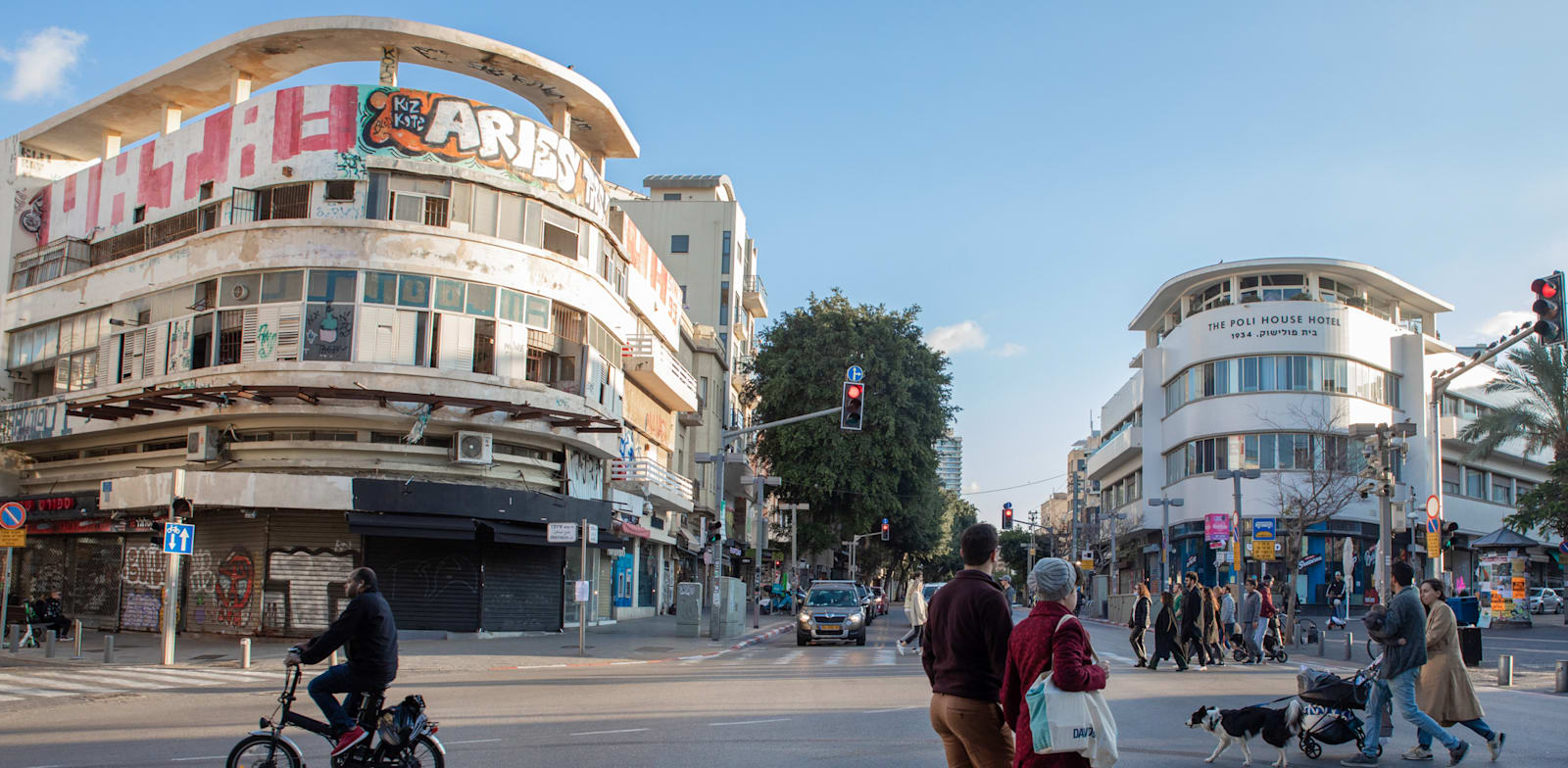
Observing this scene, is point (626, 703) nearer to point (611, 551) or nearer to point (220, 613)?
point (220, 613)

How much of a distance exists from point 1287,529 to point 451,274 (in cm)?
2913

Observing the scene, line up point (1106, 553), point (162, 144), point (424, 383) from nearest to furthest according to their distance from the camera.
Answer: point (424, 383) → point (162, 144) → point (1106, 553)

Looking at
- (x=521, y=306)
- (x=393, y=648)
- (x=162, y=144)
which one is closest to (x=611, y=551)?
(x=521, y=306)

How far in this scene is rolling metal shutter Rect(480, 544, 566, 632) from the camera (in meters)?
28.6

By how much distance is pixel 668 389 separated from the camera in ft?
139

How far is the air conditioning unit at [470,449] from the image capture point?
2747 cm

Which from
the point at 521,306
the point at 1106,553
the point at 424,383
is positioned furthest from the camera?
the point at 1106,553

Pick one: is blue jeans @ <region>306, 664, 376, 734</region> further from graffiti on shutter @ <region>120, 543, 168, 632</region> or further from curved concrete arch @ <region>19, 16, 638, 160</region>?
graffiti on shutter @ <region>120, 543, 168, 632</region>

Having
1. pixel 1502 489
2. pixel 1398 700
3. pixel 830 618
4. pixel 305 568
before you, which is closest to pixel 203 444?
pixel 305 568

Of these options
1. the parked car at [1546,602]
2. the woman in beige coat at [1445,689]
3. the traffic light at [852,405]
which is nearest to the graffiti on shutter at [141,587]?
the traffic light at [852,405]

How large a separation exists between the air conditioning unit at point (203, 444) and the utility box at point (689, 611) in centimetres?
1175

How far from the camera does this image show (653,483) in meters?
39.7

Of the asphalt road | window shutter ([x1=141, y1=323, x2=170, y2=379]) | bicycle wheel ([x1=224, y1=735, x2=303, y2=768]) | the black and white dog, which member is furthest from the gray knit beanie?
window shutter ([x1=141, y1=323, x2=170, y2=379])

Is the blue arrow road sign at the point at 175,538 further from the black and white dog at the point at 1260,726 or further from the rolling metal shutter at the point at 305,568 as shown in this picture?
the black and white dog at the point at 1260,726
